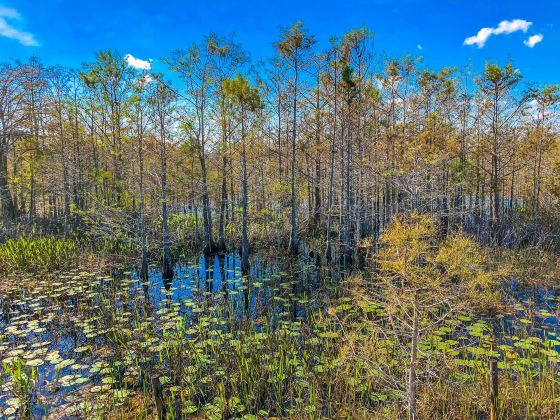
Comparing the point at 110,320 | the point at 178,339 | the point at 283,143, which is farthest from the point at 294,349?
the point at 283,143

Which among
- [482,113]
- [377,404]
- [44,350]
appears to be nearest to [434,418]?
[377,404]

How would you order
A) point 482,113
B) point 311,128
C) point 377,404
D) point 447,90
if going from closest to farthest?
point 377,404, point 482,113, point 311,128, point 447,90

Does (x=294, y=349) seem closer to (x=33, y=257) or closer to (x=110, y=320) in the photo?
(x=110, y=320)

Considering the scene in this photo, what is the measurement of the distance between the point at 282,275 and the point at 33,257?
29.5 feet

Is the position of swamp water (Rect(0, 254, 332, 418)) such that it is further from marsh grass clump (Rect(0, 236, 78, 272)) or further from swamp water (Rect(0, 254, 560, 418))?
marsh grass clump (Rect(0, 236, 78, 272))

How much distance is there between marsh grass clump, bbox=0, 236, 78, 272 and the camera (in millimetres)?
11586

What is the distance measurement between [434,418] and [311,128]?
16.1 metres

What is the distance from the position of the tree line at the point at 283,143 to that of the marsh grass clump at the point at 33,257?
2.06m

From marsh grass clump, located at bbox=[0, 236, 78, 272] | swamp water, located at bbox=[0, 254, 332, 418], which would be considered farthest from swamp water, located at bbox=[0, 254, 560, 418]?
marsh grass clump, located at bbox=[0, 236, 78, 272]

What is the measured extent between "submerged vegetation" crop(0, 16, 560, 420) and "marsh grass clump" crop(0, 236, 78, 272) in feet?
0.28

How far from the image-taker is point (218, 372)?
5.45 meters

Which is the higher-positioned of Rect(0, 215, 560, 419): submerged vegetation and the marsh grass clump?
the marsh grass clump

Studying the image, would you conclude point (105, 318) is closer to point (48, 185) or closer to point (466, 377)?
point (466, 377)

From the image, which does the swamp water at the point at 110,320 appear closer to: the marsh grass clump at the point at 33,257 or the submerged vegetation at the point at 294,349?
the submerged vegetation at the point at 294,349
